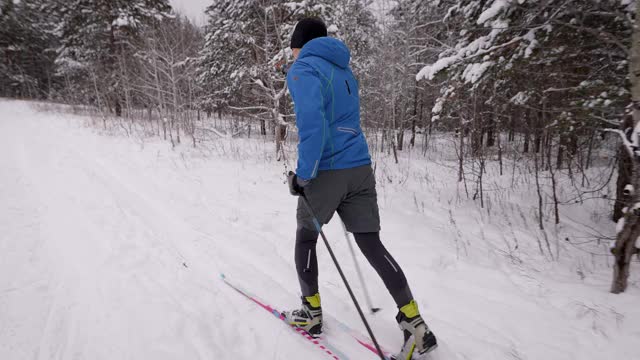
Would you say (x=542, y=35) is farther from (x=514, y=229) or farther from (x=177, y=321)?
(x=177, y=321)

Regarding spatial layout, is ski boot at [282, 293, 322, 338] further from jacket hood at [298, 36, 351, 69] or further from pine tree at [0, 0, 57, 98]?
pine tree at [0, 0, 57, 98]

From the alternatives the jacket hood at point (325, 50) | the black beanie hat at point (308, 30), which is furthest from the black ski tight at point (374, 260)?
the black beanie hat at point (308, 30)

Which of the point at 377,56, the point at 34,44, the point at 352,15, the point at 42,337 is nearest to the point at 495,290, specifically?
the point at 42,337

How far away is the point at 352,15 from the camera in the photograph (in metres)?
10.5

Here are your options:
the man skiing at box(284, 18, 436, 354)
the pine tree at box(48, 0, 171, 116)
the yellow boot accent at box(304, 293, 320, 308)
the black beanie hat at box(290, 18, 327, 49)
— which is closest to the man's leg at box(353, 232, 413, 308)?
the man skiing at box(284, 18, 436, 354)

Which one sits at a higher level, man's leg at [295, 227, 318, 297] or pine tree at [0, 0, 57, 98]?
pine tree at [0, 0, 57, 98]

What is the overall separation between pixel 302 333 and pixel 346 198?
116cm

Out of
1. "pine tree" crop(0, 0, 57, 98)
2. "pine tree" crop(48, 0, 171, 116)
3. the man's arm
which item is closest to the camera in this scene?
the man's arm

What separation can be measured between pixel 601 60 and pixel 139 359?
615 centimetres

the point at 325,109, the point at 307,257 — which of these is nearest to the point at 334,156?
the point at 325,109

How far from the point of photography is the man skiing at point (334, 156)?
6.30 ft

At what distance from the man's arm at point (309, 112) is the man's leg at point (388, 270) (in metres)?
0.68

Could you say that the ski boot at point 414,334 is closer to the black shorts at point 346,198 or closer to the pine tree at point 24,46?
the black shorts at point 346,198

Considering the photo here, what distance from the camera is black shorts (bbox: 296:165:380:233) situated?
207cm
